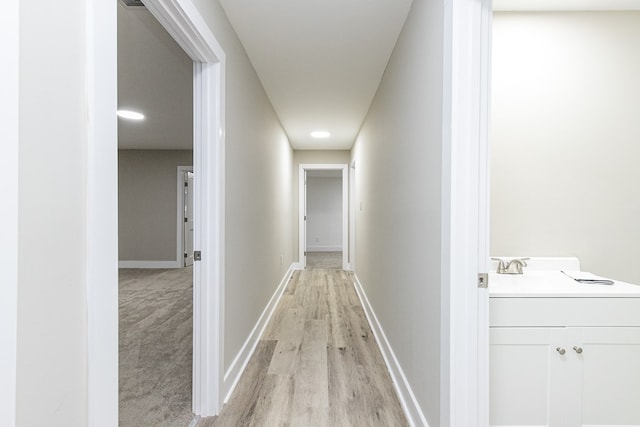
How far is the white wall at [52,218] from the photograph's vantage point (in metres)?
0.66

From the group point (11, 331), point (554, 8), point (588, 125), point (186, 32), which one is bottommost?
point (11, 331)

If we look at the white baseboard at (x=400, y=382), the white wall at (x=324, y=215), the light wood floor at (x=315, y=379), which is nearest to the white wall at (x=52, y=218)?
Result: the light wood floor at (x=315, y=379)

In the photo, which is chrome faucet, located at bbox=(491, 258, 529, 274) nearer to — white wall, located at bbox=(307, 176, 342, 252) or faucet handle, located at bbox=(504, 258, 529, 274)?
faucet handle, located at bbox=(504, 258, 529, 274)

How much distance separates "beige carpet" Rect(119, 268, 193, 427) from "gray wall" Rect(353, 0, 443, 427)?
1299 millimetres

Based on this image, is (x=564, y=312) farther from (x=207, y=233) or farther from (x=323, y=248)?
(x=323, y=248)

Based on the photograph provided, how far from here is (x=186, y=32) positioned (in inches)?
56.6

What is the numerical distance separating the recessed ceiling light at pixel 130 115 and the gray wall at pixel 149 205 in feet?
7.03

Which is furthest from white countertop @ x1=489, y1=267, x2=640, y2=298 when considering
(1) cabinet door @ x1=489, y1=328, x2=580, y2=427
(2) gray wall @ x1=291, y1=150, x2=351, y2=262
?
(2) gray wall @ x1=291, y1=150, x2=351, y2=262

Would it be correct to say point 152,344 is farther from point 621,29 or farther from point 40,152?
point 621,29

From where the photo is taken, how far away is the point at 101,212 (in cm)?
85

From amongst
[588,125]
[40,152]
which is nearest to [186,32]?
[40,152]

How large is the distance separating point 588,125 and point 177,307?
4.16 metres

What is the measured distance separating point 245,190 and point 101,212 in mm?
1543

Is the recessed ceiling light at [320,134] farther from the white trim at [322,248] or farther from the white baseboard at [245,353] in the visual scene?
the white trim at [322,248]
